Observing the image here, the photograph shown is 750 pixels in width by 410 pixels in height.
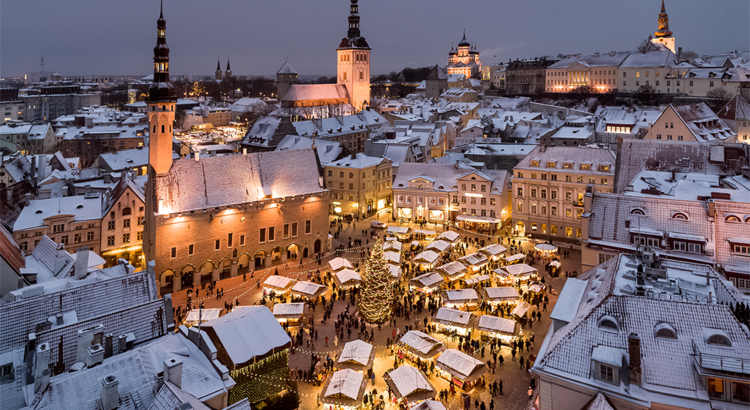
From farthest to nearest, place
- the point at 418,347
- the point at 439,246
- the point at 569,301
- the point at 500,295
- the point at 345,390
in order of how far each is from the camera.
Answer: the point at 439,246, the point at 500,295, the point at 418,347, the point at 345,390, the point at 569,301

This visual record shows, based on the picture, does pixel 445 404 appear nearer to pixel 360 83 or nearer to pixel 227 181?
pixel 227 181

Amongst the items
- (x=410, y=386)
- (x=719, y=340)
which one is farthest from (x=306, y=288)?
(x=719, y=340)

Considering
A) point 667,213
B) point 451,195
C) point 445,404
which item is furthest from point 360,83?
point 445,404

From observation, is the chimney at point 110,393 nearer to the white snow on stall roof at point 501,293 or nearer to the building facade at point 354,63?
the white snow on stall roof at point 501,293

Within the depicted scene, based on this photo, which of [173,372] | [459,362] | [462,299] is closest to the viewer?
[173,372]

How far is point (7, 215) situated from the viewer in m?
46.1

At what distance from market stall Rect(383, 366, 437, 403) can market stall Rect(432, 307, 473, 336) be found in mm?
6203

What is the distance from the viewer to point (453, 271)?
36906 millimetres

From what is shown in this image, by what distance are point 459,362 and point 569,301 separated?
21.1ft

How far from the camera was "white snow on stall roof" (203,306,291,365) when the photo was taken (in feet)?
69.5

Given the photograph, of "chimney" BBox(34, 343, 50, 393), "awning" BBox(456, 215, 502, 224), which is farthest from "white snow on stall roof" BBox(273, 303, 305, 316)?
"awning" BBox(456, 215, 502, 224)

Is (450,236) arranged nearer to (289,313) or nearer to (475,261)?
(475,261)

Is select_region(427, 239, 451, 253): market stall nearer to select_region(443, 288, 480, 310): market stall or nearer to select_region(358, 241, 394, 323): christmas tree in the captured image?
select_region(443, 288, 480, 310): market stall

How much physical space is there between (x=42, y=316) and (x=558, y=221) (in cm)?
4343
